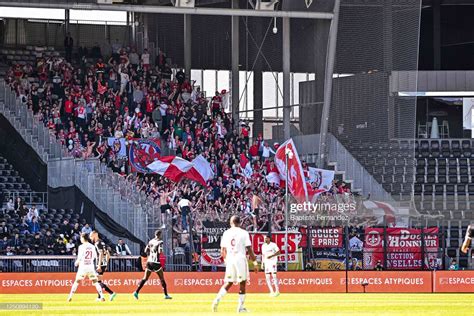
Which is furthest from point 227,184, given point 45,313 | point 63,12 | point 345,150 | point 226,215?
point 45,313

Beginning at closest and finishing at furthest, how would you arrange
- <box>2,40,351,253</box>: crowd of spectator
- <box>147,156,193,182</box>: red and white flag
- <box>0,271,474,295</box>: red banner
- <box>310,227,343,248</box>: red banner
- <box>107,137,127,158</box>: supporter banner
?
<box>0,271,474,295</box>: red banner → <box>310,227,343,248</box>: red banner → <box>2,40,351,253</box>: crowd of spectator → <box>147,156,193,182</box>: red and white flag → <box>107,137,127,158</box>: supporter banner

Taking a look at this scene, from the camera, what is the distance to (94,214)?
50219 mm

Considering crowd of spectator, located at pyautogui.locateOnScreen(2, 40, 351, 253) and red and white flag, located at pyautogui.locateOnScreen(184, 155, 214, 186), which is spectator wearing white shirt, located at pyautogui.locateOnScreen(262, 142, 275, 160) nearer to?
crowd of spectator, located at pyautogui.locateOnScreen(2, 40, 351, 253)

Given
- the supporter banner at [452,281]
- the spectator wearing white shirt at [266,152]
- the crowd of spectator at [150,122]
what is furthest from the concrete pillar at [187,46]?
the supporter banner at [452,281]

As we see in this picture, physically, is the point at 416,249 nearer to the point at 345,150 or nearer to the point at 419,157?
the point at 345,150

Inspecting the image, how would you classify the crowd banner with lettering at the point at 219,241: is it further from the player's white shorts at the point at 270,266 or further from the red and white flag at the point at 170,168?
the red and white flag at the point at 170,168

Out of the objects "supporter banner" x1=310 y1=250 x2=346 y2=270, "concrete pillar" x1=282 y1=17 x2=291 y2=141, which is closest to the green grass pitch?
"supporter banner" x1=310 y1=250 x2=346 y2=270

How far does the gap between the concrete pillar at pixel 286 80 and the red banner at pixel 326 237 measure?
12.9 metres

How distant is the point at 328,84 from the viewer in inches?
2194

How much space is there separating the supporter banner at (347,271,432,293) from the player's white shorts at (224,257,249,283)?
17.7m

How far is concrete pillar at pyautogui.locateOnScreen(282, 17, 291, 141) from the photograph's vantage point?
189 ft

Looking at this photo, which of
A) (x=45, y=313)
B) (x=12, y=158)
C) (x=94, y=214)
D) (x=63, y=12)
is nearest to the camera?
(x=45, y=313)

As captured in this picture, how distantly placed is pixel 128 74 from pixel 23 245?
44.1 ft

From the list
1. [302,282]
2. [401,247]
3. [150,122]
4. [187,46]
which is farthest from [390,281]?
[187,46]
